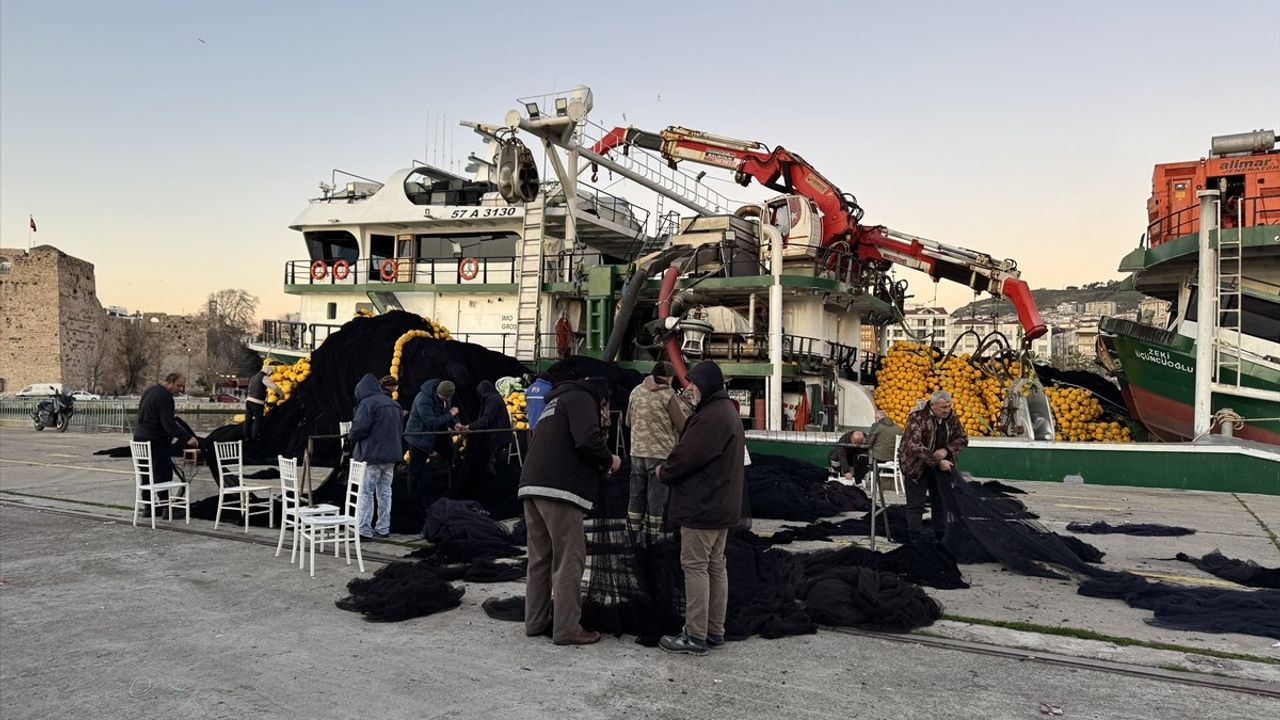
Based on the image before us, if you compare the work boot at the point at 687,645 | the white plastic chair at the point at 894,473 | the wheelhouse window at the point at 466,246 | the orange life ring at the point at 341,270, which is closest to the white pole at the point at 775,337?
the white plastic chair at the point at 894,473

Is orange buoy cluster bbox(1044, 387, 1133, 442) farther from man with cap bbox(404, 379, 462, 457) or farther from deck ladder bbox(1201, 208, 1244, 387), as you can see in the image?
man with cap bbox(404, 379, 462, 457)

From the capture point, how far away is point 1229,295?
15.0m

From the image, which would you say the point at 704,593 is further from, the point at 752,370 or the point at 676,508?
the point at 752,370

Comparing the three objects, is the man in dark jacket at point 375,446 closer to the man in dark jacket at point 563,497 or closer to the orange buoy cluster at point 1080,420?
the man in dark jacket at point 563,497

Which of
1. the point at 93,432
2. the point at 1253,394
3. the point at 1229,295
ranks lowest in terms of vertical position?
the point at 93,432

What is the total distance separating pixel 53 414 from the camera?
27.6m

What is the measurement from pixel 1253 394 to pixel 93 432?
29.8 m

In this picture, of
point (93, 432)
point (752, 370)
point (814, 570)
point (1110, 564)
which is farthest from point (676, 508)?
point (93, 432)

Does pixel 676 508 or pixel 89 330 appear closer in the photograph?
pixel 676 508

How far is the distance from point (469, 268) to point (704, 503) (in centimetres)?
1589

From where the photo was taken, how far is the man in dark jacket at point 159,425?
32.3 feet

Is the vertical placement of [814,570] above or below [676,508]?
below

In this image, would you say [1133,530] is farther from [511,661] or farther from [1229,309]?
[511,661]

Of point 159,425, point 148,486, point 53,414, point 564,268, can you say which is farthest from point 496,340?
point 53,414
